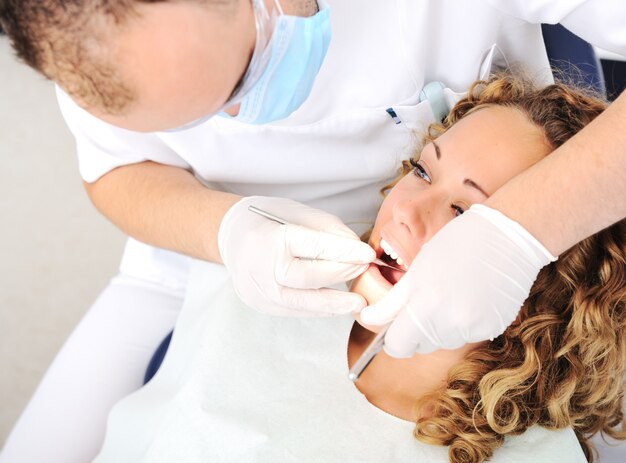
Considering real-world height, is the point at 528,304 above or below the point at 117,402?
above

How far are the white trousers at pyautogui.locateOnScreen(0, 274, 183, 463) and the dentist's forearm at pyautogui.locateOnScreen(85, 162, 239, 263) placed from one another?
0.24 metres

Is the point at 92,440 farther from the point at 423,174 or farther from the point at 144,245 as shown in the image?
the point at 423,174

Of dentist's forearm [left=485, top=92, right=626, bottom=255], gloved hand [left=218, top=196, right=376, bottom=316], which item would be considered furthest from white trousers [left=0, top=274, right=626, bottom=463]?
dentist's forearm [left=485, top=92, right=626, bottom=255]

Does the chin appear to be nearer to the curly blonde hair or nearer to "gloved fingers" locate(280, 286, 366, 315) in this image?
"gloved fingers" locate(280, 286, 366, 315)

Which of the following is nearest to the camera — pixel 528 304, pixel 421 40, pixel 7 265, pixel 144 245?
pixel 528 304

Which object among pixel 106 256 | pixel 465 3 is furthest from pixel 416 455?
pixel 106 256

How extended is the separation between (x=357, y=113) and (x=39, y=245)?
6.45 ft

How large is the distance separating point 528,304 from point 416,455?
0.37 m

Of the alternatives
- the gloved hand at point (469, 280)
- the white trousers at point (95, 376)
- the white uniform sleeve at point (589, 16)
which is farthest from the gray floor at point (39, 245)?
the white uniform sleeve at point (589, 16)

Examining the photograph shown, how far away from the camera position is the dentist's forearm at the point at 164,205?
1553mm

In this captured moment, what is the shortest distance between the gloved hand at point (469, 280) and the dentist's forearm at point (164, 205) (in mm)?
522

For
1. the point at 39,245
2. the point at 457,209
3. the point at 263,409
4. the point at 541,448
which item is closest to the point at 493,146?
the point at 457,209

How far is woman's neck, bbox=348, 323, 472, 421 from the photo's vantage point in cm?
141

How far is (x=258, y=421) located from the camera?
1.46 metres
